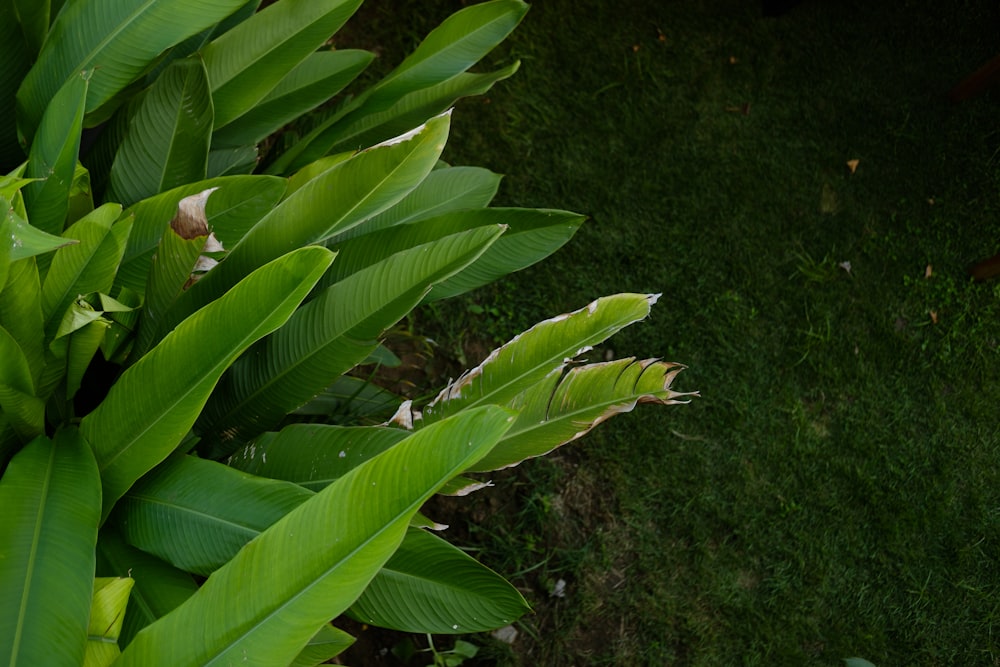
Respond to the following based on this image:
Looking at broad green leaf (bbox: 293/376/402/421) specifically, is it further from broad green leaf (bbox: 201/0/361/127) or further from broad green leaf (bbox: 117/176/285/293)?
broad green leaf (bbox: 201/0/361/127)

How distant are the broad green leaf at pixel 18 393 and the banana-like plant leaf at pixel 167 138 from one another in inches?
15.7

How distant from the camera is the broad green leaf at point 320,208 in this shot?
109 centimetres

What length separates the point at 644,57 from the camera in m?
2.51

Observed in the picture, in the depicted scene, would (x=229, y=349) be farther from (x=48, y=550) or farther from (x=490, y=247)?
(x=490, y=247)

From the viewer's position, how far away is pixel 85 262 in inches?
40.0

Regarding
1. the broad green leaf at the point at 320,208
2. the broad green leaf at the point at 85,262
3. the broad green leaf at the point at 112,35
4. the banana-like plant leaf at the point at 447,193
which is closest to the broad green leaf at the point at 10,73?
the broad green leaf at the point at 112,35

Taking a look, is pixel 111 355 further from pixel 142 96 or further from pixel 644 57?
pixel 644 57

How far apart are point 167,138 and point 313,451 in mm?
557

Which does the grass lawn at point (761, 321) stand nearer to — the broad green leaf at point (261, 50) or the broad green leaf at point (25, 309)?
the broad green leaf at point (261, 50)

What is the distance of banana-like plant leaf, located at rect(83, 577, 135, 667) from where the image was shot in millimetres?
849

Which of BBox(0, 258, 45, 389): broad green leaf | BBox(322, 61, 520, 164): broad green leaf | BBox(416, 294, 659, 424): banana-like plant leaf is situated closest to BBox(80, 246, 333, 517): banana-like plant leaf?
BBox(0, 258, 45, 389): broad green leaf

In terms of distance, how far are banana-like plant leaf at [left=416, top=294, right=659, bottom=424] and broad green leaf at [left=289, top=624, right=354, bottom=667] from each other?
1.06ft

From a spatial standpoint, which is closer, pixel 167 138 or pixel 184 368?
pixel 184 368

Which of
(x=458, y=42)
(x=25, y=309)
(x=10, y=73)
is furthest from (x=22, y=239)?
(x=458, y=42)
